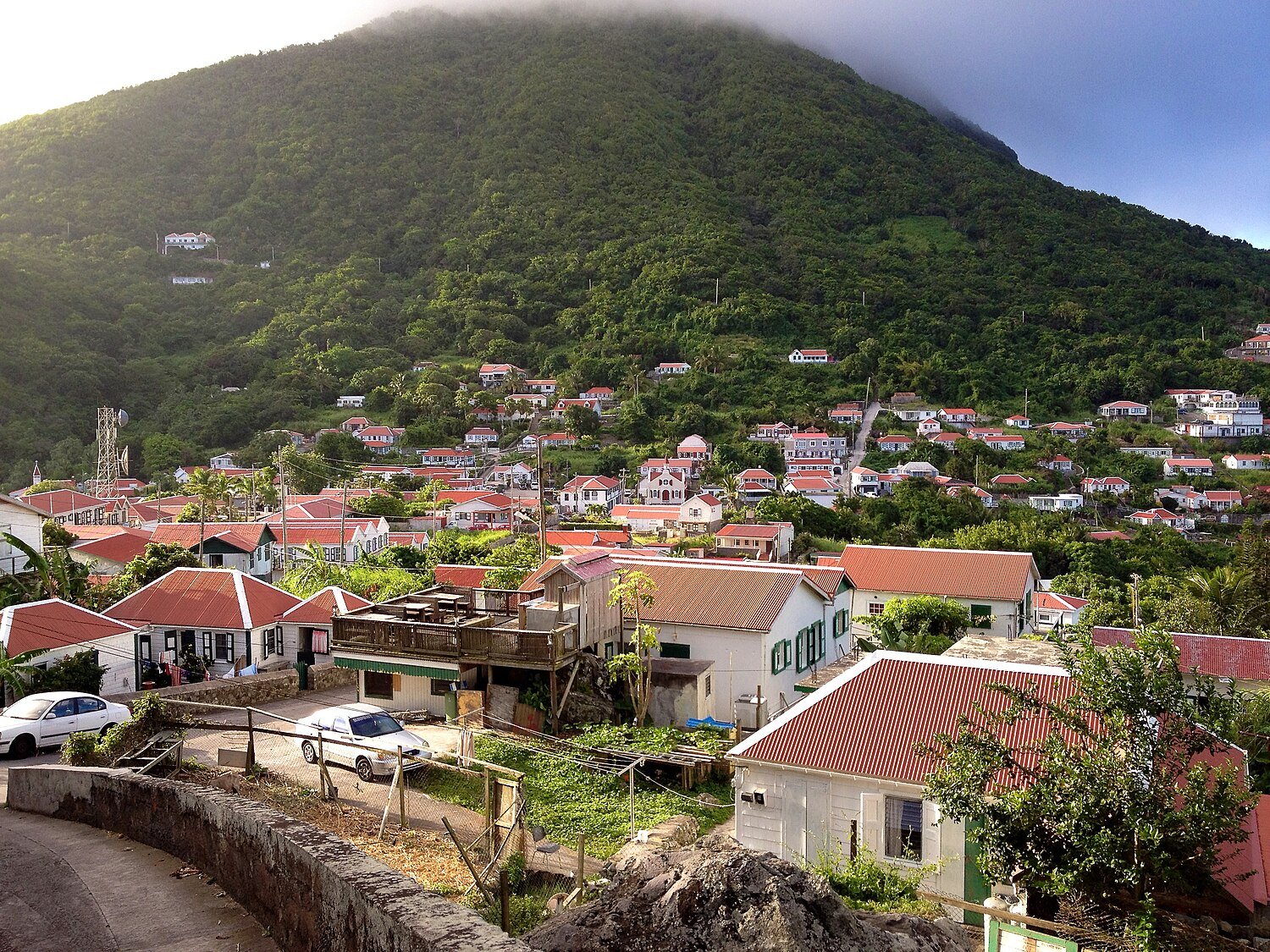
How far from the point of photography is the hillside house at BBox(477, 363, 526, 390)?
13975 cm

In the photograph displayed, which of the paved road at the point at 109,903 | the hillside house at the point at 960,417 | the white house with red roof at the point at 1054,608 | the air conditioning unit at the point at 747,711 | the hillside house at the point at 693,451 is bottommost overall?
the white house with red roof at the point at 1054,608

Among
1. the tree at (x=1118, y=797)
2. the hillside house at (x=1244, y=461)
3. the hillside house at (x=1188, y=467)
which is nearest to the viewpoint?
the tree at (x=1118, y=797)

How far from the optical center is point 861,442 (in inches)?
4712

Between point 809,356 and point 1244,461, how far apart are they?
190 feet

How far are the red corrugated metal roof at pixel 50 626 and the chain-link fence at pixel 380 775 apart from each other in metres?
5.40

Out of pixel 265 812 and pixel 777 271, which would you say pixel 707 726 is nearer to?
pixel 265 812

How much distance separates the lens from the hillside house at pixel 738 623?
2264cm

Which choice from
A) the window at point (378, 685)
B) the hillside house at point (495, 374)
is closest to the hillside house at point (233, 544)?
the window at point (378, 685)

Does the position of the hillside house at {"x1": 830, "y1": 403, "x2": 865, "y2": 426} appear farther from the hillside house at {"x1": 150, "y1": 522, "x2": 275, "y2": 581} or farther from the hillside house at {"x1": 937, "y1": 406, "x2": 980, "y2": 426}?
the hillside house at {"x1": 150, "y1": 522, "x2": 275, "y2": 581}

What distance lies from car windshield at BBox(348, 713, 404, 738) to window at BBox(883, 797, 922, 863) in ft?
24.8

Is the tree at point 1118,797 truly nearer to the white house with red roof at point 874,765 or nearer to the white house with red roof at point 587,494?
the white house with red roof at point 874,765

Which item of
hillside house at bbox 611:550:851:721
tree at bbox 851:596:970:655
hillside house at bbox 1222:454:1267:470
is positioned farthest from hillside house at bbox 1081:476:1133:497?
hillside house at bbox 611:550:851:721

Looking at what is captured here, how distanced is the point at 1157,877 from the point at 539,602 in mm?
13184

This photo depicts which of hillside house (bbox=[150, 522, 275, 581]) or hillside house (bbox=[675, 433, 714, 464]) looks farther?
hillside house (bbox=[675, 433, 714, 464])
